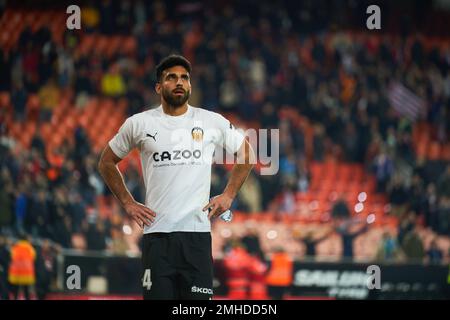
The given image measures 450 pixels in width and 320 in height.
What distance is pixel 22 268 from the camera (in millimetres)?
12102

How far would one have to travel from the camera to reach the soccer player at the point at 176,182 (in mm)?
6945

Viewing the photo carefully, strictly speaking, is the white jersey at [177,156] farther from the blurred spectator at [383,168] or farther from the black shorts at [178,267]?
the blurred spectator at [383,168]

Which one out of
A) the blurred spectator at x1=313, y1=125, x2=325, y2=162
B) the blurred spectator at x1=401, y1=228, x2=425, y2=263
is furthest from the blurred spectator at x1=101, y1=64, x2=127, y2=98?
the blurred spectator at x1=401, y1=228, x2=425, y2=263

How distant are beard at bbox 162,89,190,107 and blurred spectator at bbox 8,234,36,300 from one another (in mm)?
4189

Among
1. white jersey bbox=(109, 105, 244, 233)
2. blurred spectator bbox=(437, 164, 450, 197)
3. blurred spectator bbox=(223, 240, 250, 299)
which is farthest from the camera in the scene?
blurred spectator bbox=(437, 164, 450, 197)

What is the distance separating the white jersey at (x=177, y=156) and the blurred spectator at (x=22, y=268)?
395cm

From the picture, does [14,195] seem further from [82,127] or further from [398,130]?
[398,130]

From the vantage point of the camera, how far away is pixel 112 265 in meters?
16.5

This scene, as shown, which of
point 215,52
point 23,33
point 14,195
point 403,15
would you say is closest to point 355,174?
point 215,52

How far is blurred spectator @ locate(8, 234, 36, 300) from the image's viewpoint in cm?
1139

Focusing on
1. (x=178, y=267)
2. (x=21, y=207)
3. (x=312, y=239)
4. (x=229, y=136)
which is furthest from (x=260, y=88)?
(x=178, y=267)

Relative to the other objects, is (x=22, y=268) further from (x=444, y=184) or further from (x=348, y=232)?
(x=444, y=184)

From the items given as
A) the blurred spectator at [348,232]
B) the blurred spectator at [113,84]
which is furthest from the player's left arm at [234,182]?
the blurred spectator at [113,84]

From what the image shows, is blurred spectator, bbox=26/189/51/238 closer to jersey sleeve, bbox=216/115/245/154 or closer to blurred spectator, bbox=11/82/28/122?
blurred spectator, bbox=11/82/28/122
